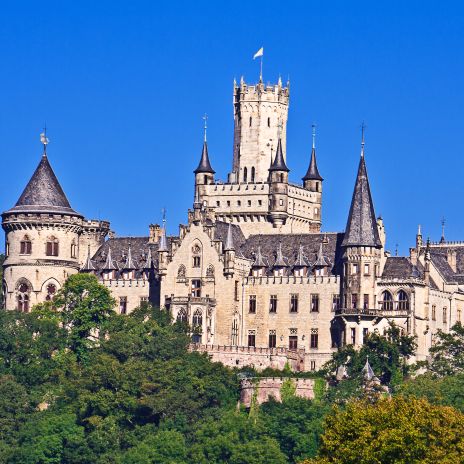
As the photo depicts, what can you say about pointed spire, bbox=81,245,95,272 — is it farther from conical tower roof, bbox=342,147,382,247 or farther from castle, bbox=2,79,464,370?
conical tower roof, bbox=342,147,382,247

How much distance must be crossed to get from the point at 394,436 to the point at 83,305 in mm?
54587

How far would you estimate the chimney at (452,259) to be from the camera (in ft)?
524

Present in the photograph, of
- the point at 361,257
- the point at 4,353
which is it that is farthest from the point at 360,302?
the point at 4,353

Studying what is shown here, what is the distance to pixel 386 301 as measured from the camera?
151 metres

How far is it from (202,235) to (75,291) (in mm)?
9040

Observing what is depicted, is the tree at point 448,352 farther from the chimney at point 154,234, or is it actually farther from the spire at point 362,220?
the chimney at point 154,234

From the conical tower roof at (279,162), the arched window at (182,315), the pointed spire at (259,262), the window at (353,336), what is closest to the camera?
the window at (353,336)

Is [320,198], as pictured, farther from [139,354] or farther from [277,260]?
[139,354]

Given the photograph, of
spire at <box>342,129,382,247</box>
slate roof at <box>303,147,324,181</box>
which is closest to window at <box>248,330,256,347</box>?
spire at <box>342,129,382,247</box>

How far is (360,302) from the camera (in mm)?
149875

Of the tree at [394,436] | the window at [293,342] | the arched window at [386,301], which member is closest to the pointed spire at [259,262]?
the window at [293,342]

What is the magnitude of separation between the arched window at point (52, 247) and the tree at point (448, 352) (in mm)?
26054

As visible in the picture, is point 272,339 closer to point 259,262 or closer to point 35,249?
point 259,262

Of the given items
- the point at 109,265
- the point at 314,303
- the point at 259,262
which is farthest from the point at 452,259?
the point at 109,265
